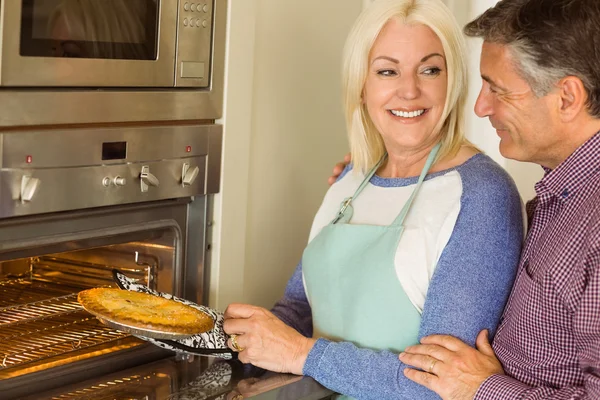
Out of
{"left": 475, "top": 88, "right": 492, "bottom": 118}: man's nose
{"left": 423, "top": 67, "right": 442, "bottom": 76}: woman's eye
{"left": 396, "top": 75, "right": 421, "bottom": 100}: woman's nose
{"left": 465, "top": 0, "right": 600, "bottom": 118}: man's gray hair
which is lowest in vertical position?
{"left": 475, "top": 88, "right": 492, "bottom": 118}: man's nose

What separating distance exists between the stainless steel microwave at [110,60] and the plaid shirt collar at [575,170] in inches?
25.1

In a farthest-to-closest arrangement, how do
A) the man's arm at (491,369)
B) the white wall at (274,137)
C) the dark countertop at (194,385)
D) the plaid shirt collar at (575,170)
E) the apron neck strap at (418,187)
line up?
the white wall at (274,137) → the apron neck strap at (418,187) → the dark countertop at (194,385) → the plaid shirt collar at (575,170) → the man's arm at (491,369)

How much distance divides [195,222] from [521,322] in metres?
0.64

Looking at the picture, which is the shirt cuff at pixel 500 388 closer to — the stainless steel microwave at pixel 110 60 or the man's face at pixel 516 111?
the man's face at pixel 516 111

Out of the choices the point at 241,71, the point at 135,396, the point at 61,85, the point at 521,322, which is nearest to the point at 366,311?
the point at 521,322

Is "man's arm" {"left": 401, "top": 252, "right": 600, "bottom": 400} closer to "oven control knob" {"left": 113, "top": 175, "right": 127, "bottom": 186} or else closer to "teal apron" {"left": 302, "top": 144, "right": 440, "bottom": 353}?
"teal apron" {"left": 302, "top": 144, "right": 440, "bottom": 353}

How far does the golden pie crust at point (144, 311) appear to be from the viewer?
4.72ft

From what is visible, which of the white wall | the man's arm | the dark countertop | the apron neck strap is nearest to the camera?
the man's arm

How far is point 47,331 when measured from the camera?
1615mm

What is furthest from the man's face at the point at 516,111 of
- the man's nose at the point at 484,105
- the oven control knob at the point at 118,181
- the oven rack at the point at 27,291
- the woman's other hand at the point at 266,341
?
the oven rack at the point at 27,291

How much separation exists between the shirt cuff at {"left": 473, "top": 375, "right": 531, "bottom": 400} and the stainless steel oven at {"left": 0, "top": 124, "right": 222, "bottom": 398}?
0.59 meters

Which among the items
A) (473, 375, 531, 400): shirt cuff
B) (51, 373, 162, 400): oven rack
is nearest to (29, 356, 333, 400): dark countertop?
(51, 373, 162, 400): oven rack

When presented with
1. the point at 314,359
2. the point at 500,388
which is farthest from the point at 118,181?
the point at 500,388

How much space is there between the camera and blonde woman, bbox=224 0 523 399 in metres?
1.50
